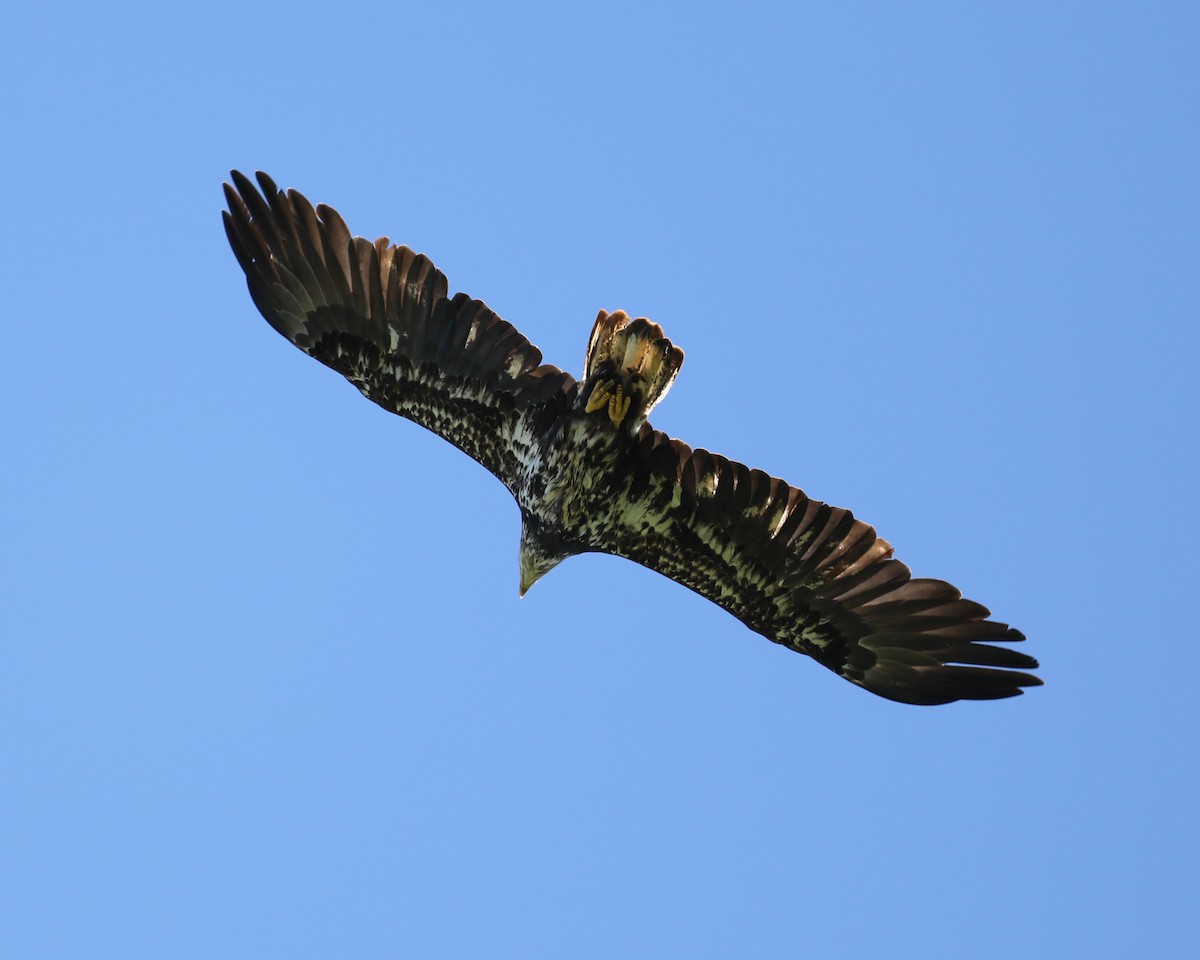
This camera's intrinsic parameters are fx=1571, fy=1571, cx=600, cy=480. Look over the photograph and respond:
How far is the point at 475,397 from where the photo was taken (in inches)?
440

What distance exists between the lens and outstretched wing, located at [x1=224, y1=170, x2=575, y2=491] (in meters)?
11.1

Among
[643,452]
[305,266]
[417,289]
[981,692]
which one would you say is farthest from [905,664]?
[305,266]

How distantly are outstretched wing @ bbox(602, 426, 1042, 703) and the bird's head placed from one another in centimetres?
49

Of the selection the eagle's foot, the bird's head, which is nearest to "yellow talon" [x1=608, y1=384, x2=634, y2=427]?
the eagle's foot

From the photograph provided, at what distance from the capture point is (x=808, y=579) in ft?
34.6

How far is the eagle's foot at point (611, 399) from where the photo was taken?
10383 mm

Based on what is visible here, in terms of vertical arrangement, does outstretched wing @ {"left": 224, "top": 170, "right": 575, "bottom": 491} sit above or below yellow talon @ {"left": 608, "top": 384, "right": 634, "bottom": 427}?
above

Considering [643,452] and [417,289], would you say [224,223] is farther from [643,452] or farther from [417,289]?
[643,452]

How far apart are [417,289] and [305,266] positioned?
2.90ft

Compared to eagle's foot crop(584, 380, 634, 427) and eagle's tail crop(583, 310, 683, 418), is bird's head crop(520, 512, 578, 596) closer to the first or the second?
eagle's foot crop(584, 380, 634, 427)

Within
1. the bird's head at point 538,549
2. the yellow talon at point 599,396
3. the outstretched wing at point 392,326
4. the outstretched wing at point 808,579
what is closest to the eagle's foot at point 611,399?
the yellow talon at point 599,396

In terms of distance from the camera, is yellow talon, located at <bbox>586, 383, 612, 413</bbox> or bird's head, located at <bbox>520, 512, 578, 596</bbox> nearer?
yellow talon, located at <bbox>586, 383, 612, 413</bbox>

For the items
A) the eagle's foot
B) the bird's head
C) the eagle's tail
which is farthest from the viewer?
the bird's head

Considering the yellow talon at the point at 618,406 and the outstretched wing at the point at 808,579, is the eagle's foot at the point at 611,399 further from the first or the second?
the outstretched wing at the point at 808,579
